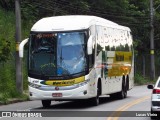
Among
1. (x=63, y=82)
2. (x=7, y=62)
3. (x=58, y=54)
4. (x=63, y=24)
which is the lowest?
(x=63, y=82)

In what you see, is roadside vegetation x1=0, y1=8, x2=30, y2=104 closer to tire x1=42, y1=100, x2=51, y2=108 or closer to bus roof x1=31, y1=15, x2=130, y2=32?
tire x1=42, y1=100, x2=51, y2=108

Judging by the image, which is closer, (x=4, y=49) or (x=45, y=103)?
(x=45, y=103)

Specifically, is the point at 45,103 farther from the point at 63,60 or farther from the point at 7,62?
the point at 7,62

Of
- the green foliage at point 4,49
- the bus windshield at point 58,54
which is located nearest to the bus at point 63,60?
the bus windshield at point 58,54

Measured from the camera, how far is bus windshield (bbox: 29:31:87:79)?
72.3 ft

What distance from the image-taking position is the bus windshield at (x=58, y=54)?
72.3 feet

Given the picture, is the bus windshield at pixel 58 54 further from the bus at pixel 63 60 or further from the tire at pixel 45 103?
A: the tire at pixel 45 103

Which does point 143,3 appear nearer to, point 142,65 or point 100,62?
point 142,65

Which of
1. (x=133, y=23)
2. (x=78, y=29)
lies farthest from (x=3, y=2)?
(x=78, y=29)

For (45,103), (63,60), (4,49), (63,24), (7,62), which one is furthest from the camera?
(7,62)

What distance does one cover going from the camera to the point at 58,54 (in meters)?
22.1

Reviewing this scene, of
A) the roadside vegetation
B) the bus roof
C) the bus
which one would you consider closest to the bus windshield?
the bus

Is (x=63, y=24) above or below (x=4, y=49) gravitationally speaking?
above

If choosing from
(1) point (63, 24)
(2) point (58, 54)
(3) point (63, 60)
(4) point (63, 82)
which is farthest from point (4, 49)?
(4) point (63, 82)
